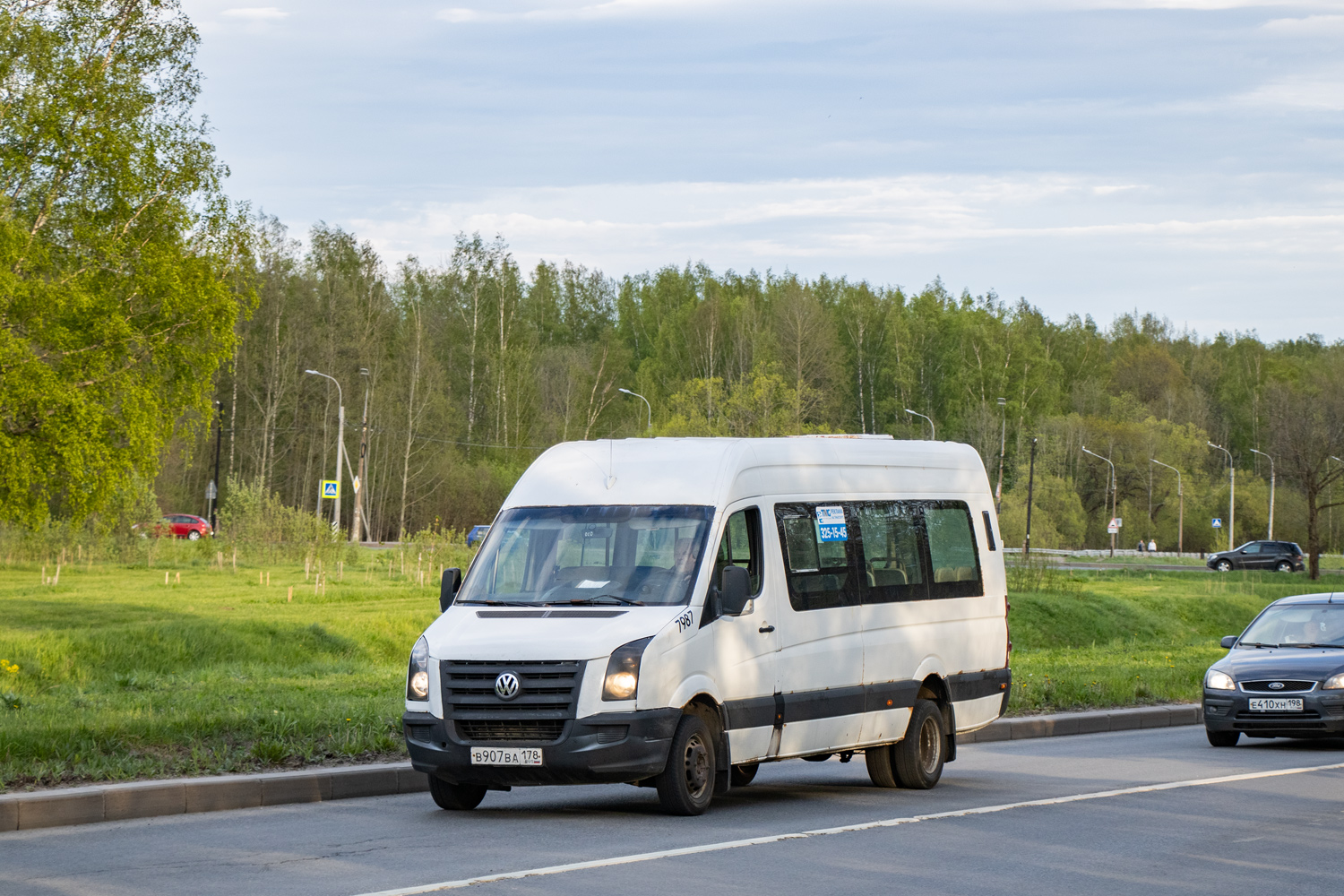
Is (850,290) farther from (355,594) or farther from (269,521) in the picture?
(355,594)

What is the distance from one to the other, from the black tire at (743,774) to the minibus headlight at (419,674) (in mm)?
2906

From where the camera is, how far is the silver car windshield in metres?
16.7

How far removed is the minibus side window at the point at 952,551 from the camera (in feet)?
41.8

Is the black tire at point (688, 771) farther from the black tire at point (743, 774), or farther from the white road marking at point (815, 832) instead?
the black tire at point (743, 774)

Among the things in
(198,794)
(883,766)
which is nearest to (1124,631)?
(883,766)

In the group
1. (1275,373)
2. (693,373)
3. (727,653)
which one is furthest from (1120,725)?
(1275,373)

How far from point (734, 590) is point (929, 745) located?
303cm

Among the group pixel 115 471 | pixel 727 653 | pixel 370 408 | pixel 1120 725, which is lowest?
pixel 1120 725

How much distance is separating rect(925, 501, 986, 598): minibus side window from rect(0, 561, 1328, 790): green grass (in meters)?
4.48

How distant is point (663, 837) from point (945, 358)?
95489mm

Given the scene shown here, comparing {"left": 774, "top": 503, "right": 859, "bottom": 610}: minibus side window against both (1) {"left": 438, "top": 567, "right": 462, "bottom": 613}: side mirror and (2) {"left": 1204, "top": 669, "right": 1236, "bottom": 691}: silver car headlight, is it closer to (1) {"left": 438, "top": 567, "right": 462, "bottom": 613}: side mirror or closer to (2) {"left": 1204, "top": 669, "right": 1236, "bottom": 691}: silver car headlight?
(1) {"left": 438, "top": 567, "right": 462, "bottom": 613}: side mirror

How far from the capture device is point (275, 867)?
26.3 feet

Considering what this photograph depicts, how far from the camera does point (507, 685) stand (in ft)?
31.4

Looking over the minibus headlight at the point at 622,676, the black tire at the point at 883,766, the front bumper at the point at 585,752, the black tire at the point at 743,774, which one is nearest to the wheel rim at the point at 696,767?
the front bumper at the point at 585,752
